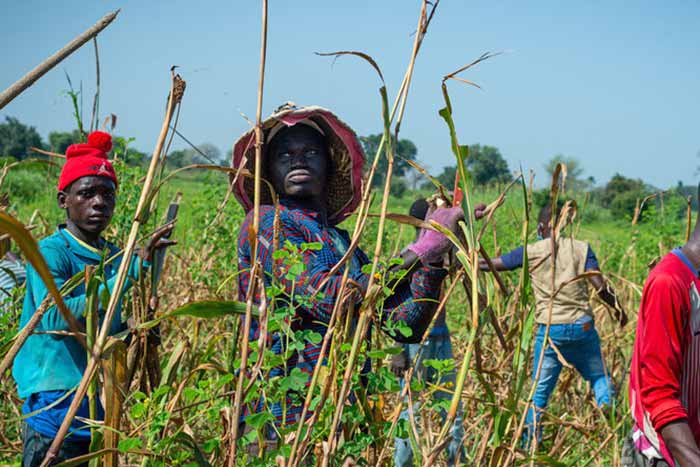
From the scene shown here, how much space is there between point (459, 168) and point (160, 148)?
0.48 m

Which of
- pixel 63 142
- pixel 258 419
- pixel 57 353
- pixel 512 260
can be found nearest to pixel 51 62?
pixel 258 419

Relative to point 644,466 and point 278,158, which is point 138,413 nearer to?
point 278,158

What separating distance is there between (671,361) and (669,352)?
0.07ft

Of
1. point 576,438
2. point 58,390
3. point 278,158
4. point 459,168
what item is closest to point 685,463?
point 459,168

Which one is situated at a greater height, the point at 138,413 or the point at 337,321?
the point at 337,321

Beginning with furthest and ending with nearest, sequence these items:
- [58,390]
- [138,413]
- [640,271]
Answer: [640,271]
[58,390]
[138,413]

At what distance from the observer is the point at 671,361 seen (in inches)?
63.9

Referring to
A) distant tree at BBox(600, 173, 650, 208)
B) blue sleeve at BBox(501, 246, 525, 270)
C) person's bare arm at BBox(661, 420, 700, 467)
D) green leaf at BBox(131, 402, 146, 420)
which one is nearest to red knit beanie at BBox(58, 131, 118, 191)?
green leaf at BBox(131, 402, 146, 420)

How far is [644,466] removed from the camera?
173 cm

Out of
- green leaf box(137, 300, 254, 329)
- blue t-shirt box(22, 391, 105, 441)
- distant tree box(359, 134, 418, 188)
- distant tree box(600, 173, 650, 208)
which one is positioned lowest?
blue t-shirt box(22, 391, 105, 441)

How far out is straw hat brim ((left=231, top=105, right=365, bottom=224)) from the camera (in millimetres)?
2033

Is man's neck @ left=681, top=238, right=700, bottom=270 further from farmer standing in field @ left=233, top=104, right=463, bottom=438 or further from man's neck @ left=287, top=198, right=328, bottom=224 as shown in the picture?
man's neck @ left=287, top=198, right=328, bottom=224

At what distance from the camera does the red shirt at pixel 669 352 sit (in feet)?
5.32

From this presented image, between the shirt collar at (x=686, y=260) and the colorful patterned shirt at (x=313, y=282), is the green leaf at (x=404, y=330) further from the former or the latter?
the shirt collar at (x=686, y=260)
